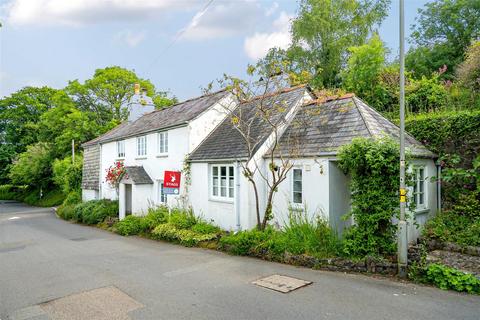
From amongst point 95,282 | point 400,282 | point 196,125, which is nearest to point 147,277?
point 95,282

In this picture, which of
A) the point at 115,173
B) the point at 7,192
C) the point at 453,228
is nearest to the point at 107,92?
the point at 115,173

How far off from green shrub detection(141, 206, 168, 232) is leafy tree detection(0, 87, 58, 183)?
131 feet

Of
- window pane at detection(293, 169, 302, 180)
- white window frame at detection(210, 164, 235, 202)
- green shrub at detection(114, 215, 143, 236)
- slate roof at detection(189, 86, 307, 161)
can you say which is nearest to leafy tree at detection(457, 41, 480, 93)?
slate roof at detection(189, 86, 307, 161)

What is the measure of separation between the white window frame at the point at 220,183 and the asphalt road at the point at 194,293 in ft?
10.4

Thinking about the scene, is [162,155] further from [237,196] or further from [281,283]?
[281,283]

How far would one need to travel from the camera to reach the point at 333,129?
12.1 m

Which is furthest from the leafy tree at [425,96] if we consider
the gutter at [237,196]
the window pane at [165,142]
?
the window pane at [165,142]

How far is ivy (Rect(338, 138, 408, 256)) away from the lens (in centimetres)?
884

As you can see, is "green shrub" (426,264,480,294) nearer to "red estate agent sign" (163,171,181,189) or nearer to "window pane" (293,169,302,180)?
"window pane" (293,169,302,180)

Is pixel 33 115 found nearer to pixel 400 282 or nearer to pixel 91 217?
pixel 91 217

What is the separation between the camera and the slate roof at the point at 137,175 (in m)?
19.2

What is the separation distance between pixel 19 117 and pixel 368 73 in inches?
1931

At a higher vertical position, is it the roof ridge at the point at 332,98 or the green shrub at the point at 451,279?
the roof ridge at the point at 332,98

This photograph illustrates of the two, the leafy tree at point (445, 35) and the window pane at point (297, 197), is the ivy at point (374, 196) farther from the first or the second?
the leafy tree at point (445, 35)
